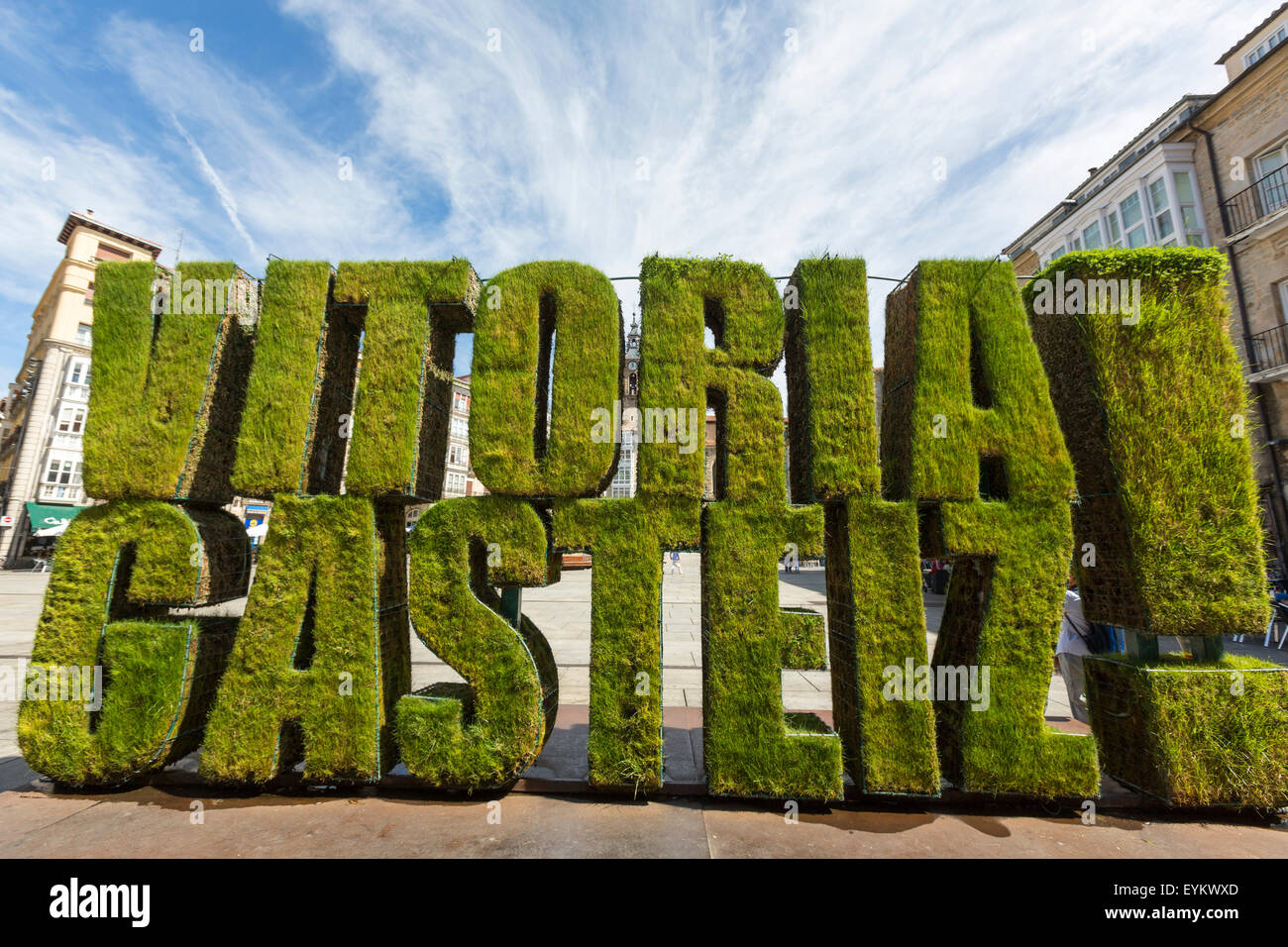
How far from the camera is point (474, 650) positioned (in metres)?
4.55

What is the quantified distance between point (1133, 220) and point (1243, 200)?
2848 mm

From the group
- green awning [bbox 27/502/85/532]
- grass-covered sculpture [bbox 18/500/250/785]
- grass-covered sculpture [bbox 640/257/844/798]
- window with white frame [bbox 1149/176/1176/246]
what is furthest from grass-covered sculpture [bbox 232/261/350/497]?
green awning [bbox 27/502/85/532]

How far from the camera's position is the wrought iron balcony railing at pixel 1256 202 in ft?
48.8

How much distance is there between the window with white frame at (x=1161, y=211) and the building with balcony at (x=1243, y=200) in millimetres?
34

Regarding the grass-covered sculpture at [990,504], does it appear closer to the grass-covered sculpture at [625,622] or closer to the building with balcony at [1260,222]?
the grass-covered sculpture at [625,622]

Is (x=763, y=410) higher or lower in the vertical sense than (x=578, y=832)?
higher

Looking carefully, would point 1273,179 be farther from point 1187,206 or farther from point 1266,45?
point 1266,45

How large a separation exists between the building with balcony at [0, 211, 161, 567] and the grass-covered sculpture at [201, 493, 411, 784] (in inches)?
1527

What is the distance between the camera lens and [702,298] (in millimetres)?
5090

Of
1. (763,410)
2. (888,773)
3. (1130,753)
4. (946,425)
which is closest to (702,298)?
(763,410)

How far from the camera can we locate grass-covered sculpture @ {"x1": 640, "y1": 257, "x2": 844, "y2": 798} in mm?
4324

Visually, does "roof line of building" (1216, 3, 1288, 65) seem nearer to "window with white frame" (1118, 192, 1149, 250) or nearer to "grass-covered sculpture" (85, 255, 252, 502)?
"window with white frame" (1118, 192, 1149, 250)

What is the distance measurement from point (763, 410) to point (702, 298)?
1.31 m

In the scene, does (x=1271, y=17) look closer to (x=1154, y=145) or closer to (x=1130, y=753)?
(x=1154, y=145)
